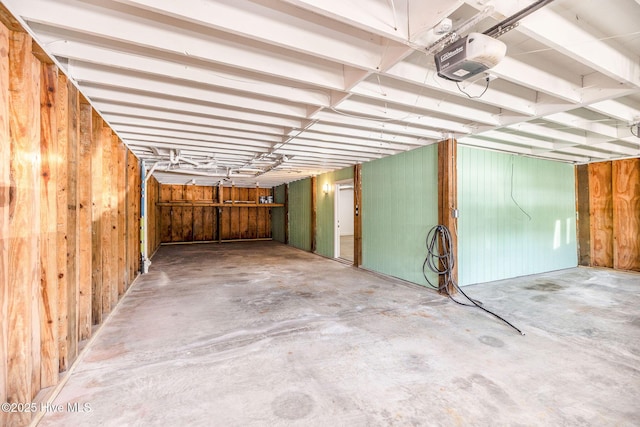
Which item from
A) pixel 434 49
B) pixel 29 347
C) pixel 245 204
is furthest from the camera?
pixel 245 204

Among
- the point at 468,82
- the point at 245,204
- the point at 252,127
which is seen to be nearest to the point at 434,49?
the point at 468,82

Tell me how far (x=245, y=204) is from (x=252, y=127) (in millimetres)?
7377

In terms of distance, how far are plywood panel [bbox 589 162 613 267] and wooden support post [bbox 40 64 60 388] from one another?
336 inches

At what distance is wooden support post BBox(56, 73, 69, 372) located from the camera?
189 centimetres

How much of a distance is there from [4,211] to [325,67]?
7.07 ft

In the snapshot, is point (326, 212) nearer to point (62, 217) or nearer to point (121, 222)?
point (121, 222)

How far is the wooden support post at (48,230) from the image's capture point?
171 centimetres

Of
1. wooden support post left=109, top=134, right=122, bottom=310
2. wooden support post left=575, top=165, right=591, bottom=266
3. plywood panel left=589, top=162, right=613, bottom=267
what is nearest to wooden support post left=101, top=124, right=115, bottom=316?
wooden support post left=109, top=134, right=122, bottom=310

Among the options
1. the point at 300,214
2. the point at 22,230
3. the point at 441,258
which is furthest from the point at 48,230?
the point at 300,214

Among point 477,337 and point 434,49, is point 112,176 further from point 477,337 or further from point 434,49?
point 477,337

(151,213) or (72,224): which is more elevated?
(151,213)

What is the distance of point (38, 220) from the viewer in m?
1.66

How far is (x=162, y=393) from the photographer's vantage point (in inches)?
69.5

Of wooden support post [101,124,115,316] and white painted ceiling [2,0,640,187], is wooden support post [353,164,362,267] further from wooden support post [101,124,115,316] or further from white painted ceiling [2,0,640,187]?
wooden support post [101,124,115,316]
